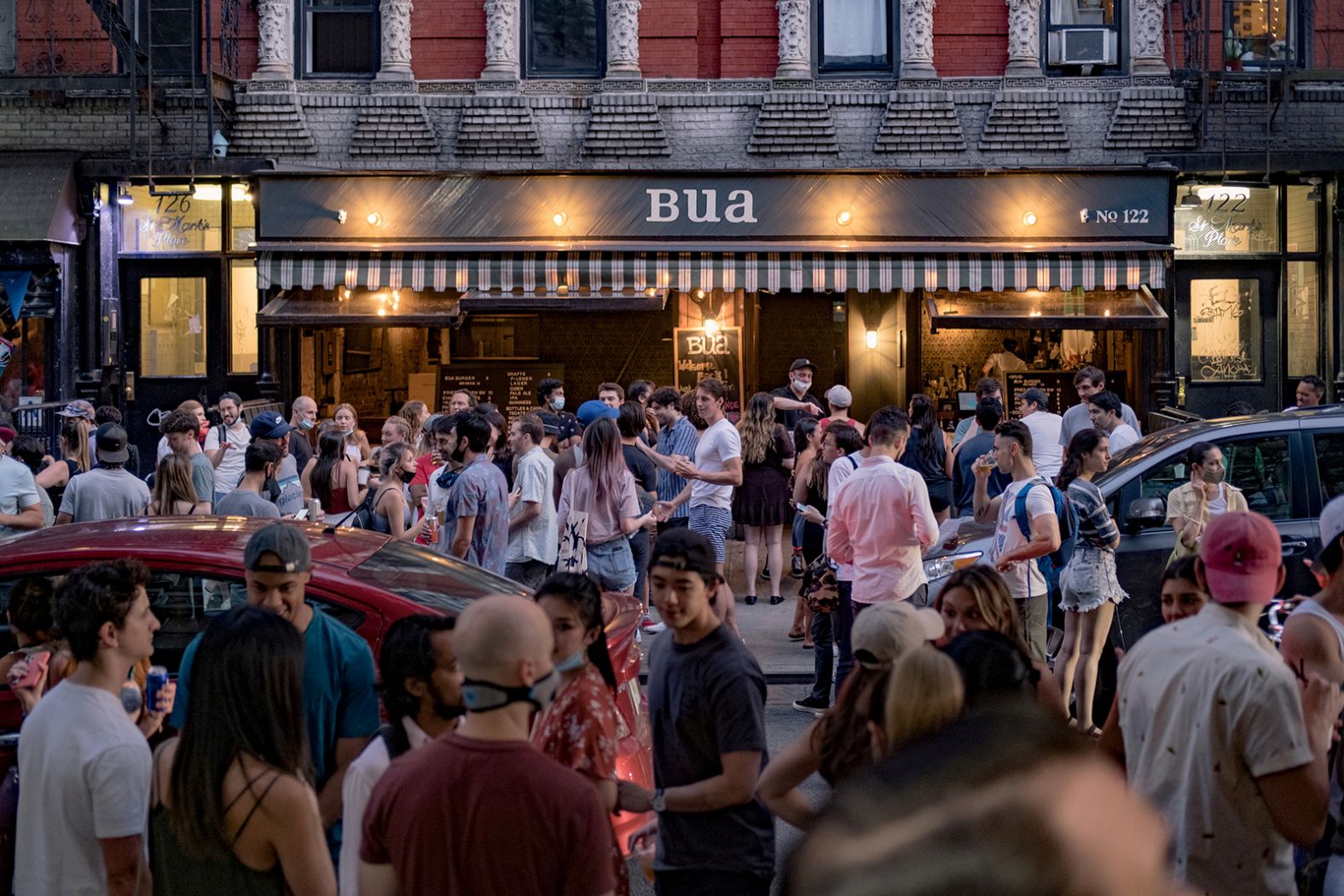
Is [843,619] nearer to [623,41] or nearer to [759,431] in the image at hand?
[759,431]

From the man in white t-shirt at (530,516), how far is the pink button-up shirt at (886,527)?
220 cm

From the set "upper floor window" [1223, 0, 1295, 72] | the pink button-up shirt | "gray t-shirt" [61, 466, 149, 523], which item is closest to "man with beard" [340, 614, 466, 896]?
the pink button-up shirt

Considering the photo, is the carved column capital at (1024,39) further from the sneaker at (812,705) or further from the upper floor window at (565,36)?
the sneaker at (812,705)

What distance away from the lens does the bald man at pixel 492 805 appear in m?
3.31

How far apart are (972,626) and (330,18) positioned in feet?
50.4

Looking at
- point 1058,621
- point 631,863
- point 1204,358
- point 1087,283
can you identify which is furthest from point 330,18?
point 631,863

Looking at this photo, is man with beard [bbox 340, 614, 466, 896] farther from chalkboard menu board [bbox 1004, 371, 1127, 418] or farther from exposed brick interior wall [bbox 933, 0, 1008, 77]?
exposed brick interior wall [bbox 933, 0, 1008, 77]

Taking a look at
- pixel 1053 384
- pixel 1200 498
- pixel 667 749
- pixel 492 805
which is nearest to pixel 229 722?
pixel 492 805

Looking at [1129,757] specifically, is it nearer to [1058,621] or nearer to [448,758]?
[448,758]

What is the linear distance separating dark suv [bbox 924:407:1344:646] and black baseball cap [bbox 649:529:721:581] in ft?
16.1

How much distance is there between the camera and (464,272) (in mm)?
17484

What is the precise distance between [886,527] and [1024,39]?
11.1m

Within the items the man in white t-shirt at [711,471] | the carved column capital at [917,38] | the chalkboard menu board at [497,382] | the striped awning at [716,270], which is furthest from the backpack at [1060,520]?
the chalkboard menu board at [497,382]

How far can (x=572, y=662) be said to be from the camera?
4574 millimetres
